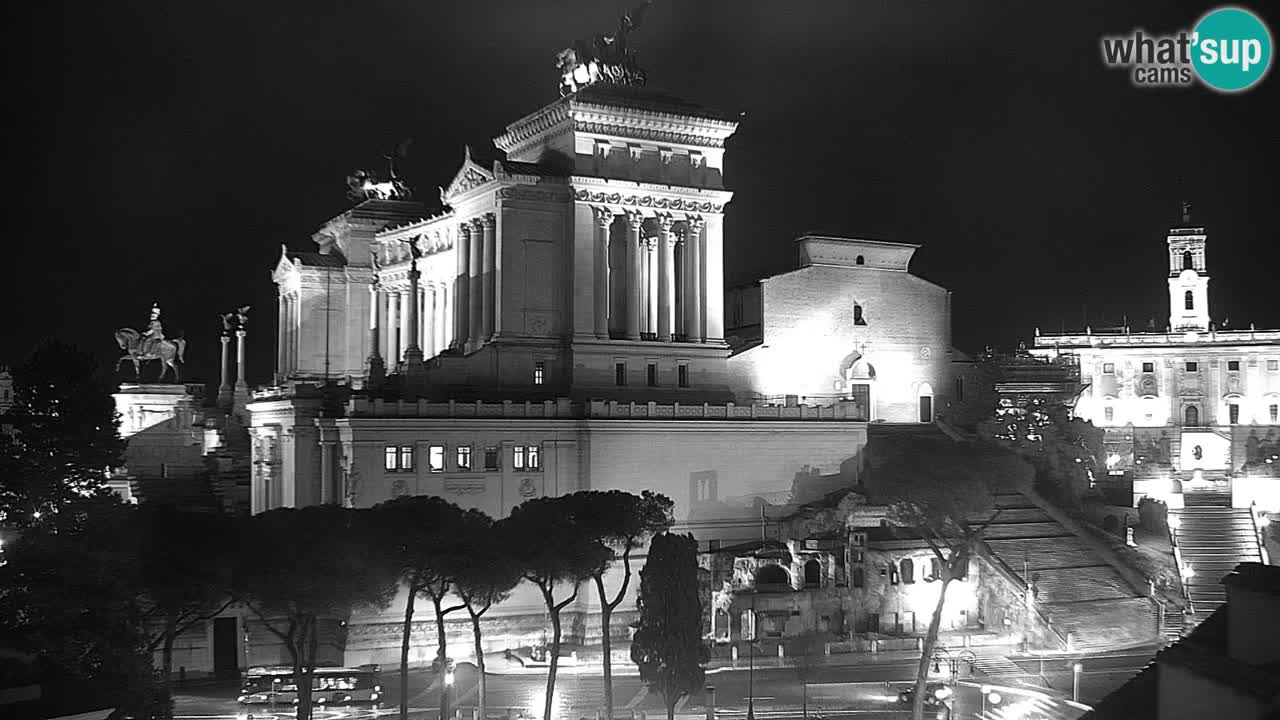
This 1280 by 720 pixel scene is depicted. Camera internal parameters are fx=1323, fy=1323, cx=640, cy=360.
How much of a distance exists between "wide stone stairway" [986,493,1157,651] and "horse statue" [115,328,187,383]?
60840mm

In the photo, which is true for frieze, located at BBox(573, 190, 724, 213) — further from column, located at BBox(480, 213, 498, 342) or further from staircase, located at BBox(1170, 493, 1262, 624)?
staircase, located at BBox(1170, 493, 1262, 624)

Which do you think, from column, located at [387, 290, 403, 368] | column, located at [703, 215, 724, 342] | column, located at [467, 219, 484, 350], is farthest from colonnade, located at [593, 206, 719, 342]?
column, located at [387, 290, 403, 368]

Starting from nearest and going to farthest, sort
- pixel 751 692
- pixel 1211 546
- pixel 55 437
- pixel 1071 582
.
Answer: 1. pixel 751 692
2. pixel 55 437
3. pixel 1071 582
4. pixel 1211 546

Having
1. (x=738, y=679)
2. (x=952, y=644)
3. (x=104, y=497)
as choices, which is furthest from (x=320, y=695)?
(x=952, y=644)

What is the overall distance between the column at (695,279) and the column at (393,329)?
25923mm

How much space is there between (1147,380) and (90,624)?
99.5 metres

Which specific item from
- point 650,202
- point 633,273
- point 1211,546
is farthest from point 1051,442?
point 650,202

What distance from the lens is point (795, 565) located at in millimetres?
70188

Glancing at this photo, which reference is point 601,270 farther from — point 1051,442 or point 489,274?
point 1051,442

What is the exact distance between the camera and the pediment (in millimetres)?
78750

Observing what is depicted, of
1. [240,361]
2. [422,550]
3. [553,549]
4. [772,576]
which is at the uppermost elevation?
[240,361]

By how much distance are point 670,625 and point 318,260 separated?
59.4 metres

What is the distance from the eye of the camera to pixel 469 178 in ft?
265

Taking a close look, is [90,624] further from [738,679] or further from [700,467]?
[700,467]
